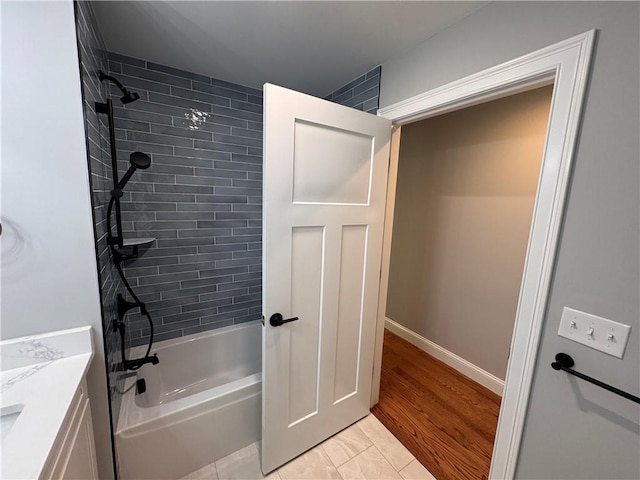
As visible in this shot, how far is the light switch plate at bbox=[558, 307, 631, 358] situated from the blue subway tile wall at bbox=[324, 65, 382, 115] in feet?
4.58

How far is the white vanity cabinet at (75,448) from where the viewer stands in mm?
692

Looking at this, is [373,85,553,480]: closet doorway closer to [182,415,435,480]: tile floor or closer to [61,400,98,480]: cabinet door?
[182,415,435,480]: tile floor

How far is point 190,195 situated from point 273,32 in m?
1.16

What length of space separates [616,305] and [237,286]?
84.6 inches

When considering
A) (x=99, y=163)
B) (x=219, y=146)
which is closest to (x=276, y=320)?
(x=99, y=163)

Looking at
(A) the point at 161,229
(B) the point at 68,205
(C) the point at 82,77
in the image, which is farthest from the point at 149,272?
A: (C) the point at 82,77

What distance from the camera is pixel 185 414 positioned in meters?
1.39

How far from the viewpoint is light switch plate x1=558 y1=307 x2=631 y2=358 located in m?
0.81

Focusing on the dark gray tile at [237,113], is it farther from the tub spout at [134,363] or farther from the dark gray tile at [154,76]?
the tub spout at [134,363]

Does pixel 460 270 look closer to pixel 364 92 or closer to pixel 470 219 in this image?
pixel 470 219

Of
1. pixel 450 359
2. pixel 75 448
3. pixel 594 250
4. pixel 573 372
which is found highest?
pixel 594 250

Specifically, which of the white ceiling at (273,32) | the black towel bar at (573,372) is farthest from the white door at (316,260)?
the black towel bar at (573,372)

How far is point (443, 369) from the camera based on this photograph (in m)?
2.38

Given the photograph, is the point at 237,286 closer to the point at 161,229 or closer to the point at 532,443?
the point at 161,229
